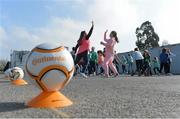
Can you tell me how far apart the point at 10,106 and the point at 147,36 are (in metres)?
78.5

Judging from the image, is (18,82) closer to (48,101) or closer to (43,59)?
(48,101)

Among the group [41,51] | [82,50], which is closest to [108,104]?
[41,51]

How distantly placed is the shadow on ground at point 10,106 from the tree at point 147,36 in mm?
76579

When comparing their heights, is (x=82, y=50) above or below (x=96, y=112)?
above

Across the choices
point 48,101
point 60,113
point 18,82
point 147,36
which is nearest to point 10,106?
point 48,101

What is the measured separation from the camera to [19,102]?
7660 mm

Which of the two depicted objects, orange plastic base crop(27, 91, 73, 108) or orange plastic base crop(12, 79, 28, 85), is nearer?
orange plastic base crop(27, 91, 73, 108)

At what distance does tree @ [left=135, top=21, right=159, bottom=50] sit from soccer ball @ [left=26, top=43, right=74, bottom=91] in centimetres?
7674

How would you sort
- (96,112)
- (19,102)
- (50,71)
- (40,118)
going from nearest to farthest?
(40,118) → (96,112) → (50,71) → (19,102)

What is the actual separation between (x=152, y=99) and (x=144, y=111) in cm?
171

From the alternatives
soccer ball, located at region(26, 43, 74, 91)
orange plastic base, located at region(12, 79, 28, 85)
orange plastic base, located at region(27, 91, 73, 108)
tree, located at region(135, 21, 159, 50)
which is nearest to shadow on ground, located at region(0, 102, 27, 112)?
orange plastic base, located at region(27, 91, 73, 108)

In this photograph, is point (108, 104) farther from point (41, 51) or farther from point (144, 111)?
point (41, 51)

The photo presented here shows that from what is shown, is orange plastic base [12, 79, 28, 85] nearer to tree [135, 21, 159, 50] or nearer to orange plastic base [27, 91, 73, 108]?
orange plastic base [27, 91, 73, 108]

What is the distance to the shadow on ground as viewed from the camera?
261 inches
